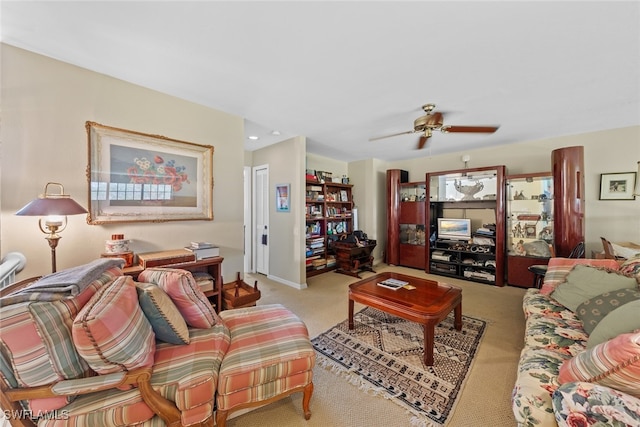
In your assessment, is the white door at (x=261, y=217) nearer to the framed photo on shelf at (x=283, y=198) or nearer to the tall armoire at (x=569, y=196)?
the framed photo on shelf at (x=283, y=198)

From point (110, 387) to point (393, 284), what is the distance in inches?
88.8

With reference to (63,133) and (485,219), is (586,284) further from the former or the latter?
(63,133)

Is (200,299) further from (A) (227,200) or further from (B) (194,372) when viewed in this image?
(A) (227,200)

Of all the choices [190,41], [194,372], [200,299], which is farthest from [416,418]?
[190,41]

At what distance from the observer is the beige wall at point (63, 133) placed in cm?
167

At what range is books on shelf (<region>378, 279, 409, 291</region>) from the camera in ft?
8.00

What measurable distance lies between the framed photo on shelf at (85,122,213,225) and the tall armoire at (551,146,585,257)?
4366mm

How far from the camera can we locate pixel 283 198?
3885 mm

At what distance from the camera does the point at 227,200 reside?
2.79 metres

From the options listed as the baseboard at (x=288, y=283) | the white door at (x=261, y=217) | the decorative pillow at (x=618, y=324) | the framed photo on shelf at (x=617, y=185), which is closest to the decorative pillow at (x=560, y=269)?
the decorative pillow at (x=618, y=324)

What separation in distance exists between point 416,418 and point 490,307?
2.21 metres

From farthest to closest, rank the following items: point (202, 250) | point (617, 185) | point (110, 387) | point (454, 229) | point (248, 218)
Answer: point (248, 218) → point (454, 229) → point (617, 185) → point (202, 250) → point (110, 387)

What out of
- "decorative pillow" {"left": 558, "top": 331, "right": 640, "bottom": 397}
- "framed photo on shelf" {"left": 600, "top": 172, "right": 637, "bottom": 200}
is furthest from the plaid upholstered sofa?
"framed photo on shelf" {"left": 600, "top": 172, "right": 637, "bottom": 200}

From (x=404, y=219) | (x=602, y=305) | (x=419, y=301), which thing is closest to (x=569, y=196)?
(x=602, y=305)
